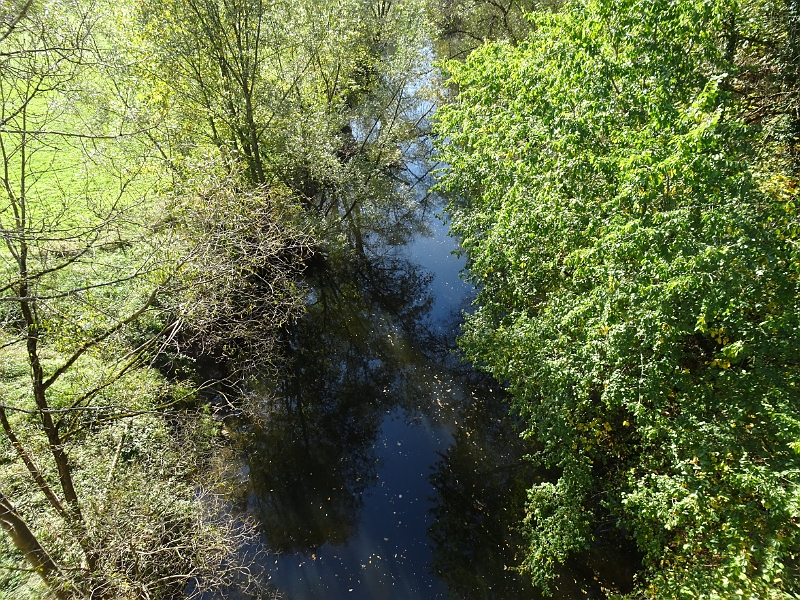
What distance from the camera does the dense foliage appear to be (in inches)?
233

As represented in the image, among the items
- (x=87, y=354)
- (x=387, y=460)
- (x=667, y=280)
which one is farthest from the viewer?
(x=387, y=460)

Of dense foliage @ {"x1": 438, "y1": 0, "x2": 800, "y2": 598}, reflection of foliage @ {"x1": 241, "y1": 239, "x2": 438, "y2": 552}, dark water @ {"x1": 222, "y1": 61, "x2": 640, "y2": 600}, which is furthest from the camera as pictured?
reflection of foliage @ {"x1": 241, "y1": 239, "x2": 438, "y2": 552}

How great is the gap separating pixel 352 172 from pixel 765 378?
1421cm

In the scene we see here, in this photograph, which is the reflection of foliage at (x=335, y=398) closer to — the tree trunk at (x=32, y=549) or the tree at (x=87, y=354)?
the tree at (x=87, y=354)

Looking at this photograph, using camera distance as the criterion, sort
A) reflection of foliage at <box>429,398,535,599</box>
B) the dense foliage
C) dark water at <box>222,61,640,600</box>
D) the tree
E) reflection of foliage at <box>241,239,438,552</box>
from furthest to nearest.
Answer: reflection of foliage at <box>241,239,438,552</box> < dark water at <box>222,61,640,600</box> < reflection of foliage at <box>429,398,535,599</box> < the tree < the dense foliage

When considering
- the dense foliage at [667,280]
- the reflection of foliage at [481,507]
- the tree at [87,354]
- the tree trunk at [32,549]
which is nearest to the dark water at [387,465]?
the reflection of foliage at [481,507]

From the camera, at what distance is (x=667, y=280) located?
621 cm

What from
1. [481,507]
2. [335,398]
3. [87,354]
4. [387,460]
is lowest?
[481,507]

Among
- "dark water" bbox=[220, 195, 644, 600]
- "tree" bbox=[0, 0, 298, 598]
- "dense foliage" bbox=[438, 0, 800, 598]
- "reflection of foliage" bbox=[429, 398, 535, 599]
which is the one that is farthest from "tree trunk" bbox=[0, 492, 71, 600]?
"dense foliage" bbox=[438, 0, 800, 598]

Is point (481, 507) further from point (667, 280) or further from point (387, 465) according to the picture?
point (667, 280)

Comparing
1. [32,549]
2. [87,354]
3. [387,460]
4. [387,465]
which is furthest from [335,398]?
[32,549]

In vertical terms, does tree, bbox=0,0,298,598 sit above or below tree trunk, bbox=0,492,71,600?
above

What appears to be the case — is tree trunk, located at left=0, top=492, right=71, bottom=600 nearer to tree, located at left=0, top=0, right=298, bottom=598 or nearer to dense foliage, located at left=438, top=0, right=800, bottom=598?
tree, located at left=0, top=0, right=298, bottom=598

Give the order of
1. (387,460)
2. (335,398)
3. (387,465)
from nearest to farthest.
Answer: (387,465)
(387,460)
(335,398)
